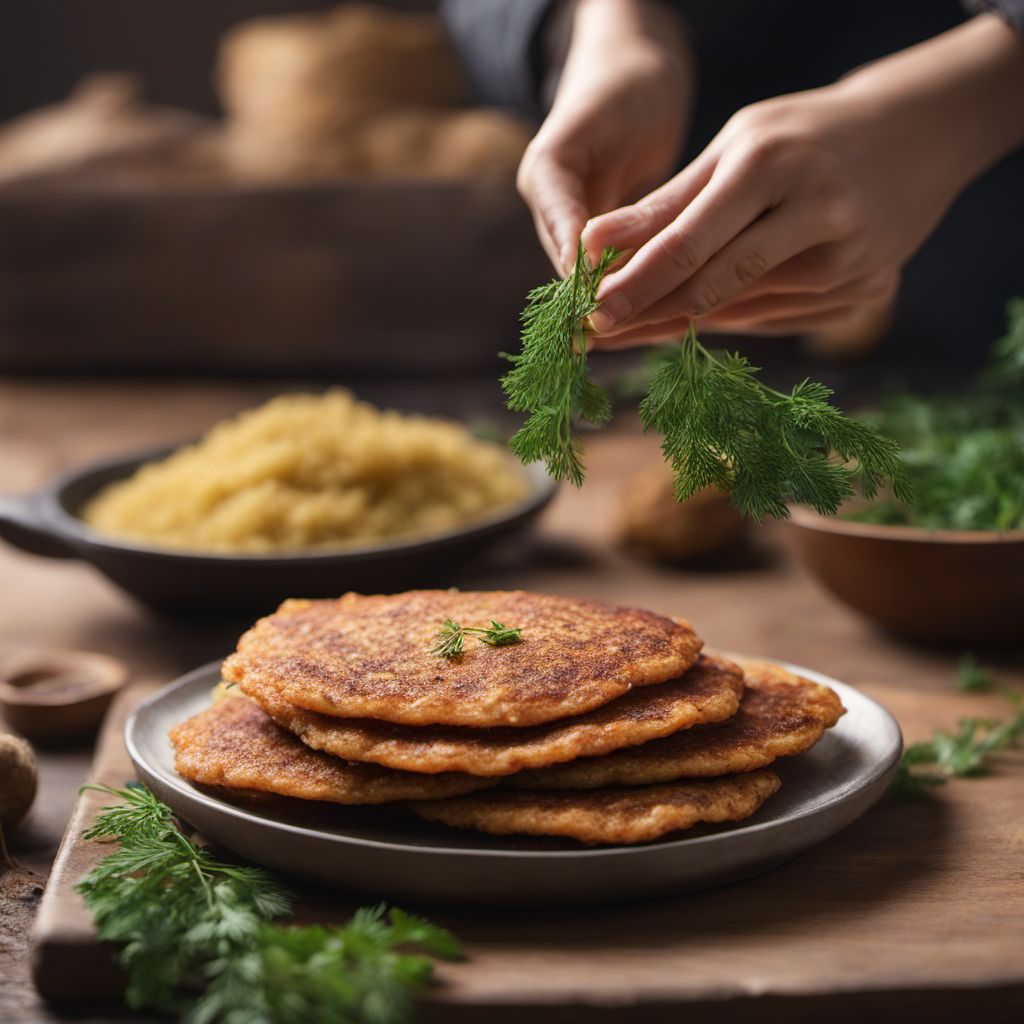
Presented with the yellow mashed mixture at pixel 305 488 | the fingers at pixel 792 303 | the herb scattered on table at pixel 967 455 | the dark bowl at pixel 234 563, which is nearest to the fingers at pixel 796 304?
the fingers at pixel 792 303

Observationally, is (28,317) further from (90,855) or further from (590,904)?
(590,904)

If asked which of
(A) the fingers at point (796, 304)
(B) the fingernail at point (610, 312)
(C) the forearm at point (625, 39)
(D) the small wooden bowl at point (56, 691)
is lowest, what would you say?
(D) the small wooden bowl at point (56, 691)

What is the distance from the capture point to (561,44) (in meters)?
3.14

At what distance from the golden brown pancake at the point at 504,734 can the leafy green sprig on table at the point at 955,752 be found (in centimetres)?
37

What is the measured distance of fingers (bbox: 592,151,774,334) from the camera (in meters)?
1.50

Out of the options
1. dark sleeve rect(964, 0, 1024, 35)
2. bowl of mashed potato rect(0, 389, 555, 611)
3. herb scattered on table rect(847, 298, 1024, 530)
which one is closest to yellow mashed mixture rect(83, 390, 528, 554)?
bowl of mashed potato rect(0, 389, 555, 611)

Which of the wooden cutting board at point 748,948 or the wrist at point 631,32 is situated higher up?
the wrist at point 631,32

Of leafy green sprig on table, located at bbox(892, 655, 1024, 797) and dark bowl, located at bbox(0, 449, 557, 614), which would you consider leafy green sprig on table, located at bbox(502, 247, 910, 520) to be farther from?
dark bowl, located at bbox(0, 449, 557, 614)

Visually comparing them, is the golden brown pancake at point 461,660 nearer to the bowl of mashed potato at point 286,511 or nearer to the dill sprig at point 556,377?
the dill sprig at point 556,377

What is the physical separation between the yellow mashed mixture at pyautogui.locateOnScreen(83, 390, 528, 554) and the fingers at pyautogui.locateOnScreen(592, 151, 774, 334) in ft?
3.34

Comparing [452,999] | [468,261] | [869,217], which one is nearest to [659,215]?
[869,217]

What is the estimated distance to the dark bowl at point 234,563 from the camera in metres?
2.24

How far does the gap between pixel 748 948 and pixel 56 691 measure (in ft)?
3.99

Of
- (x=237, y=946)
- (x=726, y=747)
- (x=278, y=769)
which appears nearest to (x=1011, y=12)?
(x=726, y=747)
